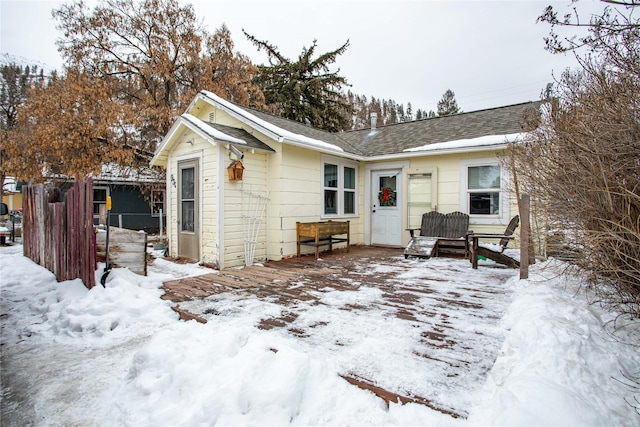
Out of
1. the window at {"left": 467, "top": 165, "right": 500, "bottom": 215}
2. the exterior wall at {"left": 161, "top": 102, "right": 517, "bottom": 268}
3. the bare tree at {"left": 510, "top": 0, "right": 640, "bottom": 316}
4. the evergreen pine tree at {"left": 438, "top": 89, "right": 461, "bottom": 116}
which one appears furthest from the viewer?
the evergreen pine tree at {"left": 438, "top": 89, "right": 461, "bottom": 116}

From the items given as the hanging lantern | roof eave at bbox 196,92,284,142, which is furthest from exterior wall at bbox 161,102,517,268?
roof eave at bbox 196,92,284,142

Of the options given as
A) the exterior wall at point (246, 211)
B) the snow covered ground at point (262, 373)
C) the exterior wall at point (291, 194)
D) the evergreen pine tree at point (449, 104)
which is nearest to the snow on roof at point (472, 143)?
the exterior wall at point (291, 194)

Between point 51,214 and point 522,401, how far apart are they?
20.1ft

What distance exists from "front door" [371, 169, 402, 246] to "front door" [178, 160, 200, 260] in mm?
4624

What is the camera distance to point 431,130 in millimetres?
9148

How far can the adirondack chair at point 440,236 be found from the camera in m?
6.67

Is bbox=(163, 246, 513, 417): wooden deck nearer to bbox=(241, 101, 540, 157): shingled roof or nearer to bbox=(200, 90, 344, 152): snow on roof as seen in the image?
bbox=(200, 90, 344, 152): snow on roof

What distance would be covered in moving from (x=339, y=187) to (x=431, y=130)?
10.5 feet

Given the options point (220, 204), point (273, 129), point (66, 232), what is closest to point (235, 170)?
point (220, 204)

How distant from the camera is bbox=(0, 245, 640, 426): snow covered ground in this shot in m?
1.80

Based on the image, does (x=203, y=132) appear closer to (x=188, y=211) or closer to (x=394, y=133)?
(x=188, y=211)

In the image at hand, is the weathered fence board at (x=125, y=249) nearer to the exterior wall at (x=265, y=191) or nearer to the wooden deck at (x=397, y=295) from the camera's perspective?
the wooden deck at (x=397, y=295)

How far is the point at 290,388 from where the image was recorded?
6.39 feet

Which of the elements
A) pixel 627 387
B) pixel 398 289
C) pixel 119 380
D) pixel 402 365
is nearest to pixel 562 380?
pixel 627 387
